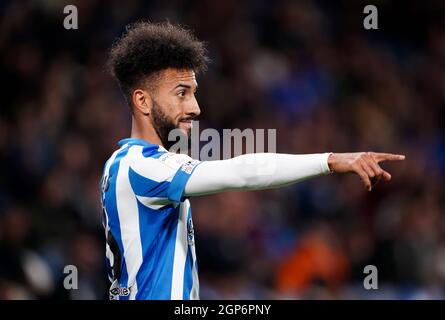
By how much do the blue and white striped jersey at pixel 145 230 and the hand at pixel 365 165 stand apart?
26.6 inches

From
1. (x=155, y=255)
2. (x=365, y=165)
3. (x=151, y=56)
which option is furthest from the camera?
(x=151, y=56)

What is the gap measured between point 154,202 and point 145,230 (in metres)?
0.16

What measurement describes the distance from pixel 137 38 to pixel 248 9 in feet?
20.9

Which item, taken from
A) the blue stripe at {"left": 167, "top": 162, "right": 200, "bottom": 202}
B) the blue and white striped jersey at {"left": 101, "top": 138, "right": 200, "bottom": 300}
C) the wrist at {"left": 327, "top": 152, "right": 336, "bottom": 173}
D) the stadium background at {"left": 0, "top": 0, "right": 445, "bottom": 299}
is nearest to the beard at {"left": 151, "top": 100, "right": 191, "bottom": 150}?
the blue and white striped jersey at {"left": 101, "top": 138, "right": 200, "bottom": 300}

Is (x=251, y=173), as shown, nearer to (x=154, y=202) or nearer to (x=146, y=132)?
(x=154, y=202)

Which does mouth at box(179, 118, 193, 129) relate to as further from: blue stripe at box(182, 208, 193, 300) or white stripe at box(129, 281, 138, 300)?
white stripe at box(129, 281, 138, 300)

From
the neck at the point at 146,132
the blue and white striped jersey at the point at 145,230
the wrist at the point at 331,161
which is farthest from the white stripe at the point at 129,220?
the wrist at the point at 331,161

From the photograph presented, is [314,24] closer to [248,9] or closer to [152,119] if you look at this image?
[248,9]

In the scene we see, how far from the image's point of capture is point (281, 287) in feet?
24.5

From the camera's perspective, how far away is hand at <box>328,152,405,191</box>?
333cm

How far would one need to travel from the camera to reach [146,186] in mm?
3729

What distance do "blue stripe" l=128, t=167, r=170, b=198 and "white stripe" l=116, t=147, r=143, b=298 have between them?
0.11 ft

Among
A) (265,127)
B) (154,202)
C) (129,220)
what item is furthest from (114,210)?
(265,127)

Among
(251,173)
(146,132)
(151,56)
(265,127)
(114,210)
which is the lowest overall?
(114,210)
